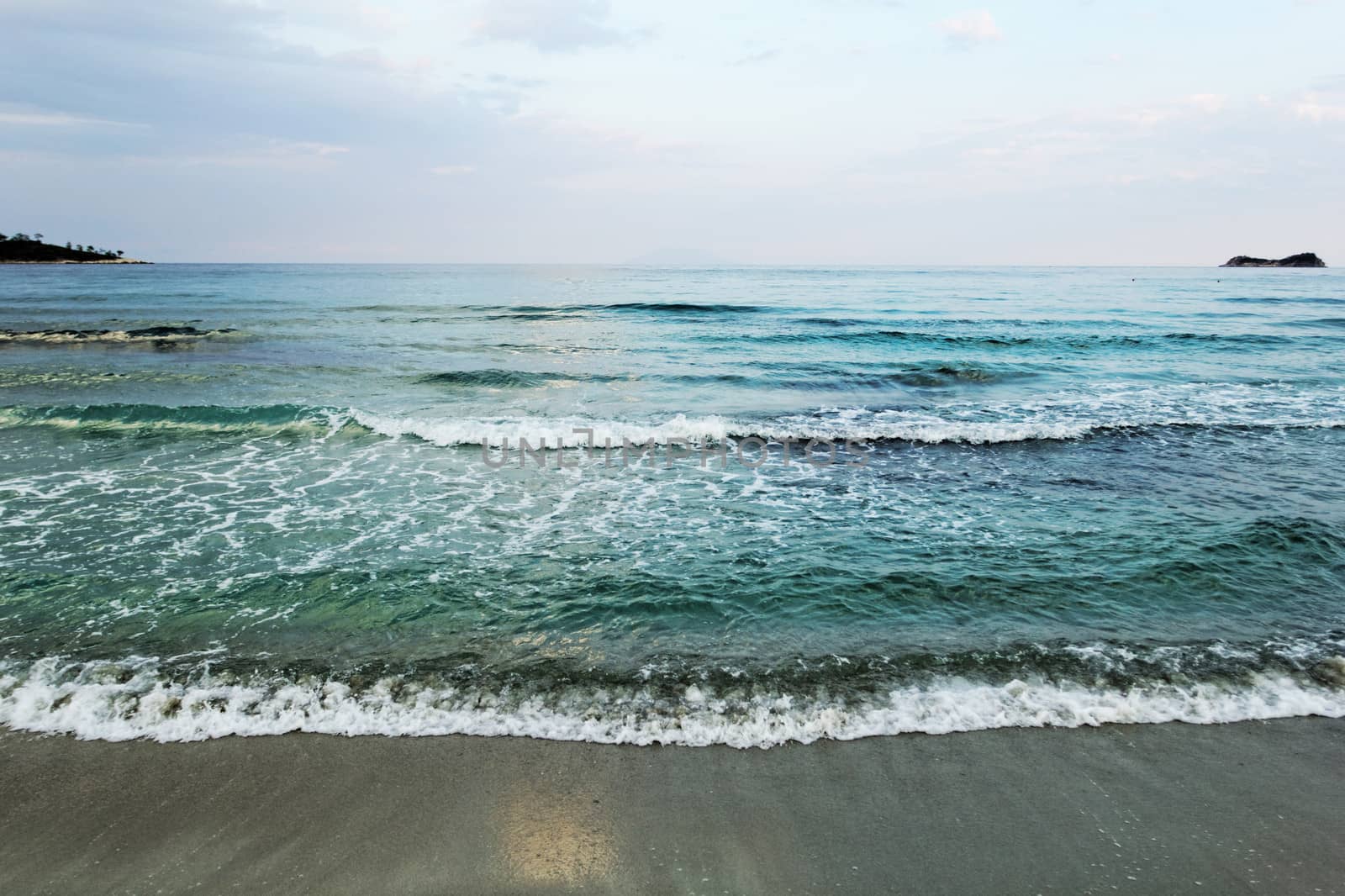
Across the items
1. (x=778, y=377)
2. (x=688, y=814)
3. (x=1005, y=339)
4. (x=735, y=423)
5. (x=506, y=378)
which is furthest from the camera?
(x=1005, y=339)

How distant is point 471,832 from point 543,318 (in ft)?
107

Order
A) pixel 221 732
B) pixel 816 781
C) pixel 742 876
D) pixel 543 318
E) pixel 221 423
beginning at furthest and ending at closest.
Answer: pixel 543 318 < pixel 221 423 < pixel 221 732 < pixel 816 781 < pixel 742 876

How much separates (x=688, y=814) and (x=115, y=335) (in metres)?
32.0

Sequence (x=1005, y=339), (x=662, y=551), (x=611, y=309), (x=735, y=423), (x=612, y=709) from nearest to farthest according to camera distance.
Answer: (x=612, y=709) → (x=662, y=551) → (x=735, y=423) → (x=1005, y=339) → (x=611, y=309)

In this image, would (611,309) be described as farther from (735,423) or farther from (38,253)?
(38,253)

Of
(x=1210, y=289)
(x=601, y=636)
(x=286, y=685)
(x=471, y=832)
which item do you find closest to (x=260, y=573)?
(x=286, y=685)

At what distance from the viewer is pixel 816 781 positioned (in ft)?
14.0

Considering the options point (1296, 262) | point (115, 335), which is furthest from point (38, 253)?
point (1296, 262)

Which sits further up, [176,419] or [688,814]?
[176,419]

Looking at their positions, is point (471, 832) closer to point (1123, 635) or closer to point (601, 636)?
point (601, 636)

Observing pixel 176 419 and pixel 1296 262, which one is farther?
pixel 1296 262

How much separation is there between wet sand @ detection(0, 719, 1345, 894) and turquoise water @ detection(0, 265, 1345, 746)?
241 mm

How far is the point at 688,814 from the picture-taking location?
401cm

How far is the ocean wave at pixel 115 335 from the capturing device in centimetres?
2523
